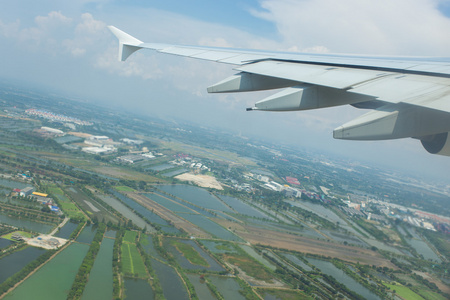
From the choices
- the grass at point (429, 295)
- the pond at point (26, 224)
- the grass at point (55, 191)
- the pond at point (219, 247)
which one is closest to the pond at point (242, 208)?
the pond at point (219, 247)

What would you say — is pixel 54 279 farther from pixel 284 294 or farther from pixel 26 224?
pixel 284 294

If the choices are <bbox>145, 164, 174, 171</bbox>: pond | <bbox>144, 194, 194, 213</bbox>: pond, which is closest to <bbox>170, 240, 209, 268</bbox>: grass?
<bbox>144, 194, 194, 213</bbox>: pond

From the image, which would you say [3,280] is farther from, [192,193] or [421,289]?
[421,289]

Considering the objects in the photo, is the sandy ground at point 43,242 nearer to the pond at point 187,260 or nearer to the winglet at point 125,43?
the pond at point 187,260

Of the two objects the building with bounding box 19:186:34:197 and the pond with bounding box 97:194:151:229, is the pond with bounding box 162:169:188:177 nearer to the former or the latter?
the pond with bounding box 97:194:151:229

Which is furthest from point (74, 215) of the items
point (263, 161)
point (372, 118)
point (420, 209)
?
point (263, 161)

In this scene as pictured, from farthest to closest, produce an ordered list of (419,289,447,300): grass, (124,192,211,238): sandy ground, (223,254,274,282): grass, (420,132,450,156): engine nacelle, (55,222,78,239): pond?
(124,192,211,238): sandy ground
(419,289,447,300): grass
(55,222,78,239): pond
(223,254,274,282): grass
(420,132,450,156): engine nacelle
